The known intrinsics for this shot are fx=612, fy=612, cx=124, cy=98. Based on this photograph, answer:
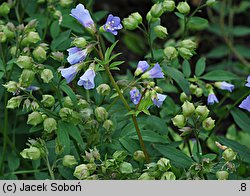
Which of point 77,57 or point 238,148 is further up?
point 77,57

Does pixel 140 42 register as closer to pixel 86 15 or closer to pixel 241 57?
pixel 241 57

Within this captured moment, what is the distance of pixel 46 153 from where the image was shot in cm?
216

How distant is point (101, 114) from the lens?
2117 mm

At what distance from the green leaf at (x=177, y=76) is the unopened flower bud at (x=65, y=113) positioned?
0.44m

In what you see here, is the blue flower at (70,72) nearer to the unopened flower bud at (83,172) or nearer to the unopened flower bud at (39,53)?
the unopened flower bud at (39,53)

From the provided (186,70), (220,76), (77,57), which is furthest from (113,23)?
(220,76)

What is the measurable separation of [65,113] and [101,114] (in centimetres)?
13

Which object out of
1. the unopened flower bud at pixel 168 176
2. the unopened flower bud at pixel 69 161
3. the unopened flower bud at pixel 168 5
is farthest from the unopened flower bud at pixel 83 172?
the unopened flower bud at pixel 168 5

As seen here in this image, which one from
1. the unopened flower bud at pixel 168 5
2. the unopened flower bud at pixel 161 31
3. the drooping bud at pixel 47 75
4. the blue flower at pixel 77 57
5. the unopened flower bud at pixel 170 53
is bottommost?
the unopened flower bud at pixel 170 53

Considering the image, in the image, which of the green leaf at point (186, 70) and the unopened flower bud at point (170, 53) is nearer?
the unopened flower bud at point (170, 53)

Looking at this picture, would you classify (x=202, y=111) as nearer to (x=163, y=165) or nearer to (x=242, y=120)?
(x=163, y=165)

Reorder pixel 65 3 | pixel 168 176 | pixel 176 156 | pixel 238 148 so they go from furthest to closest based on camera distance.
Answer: pixel 65 3 < pixel 238 148 < pixel 176 156 < pixel 168 176

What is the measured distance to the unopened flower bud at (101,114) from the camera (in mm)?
2115
